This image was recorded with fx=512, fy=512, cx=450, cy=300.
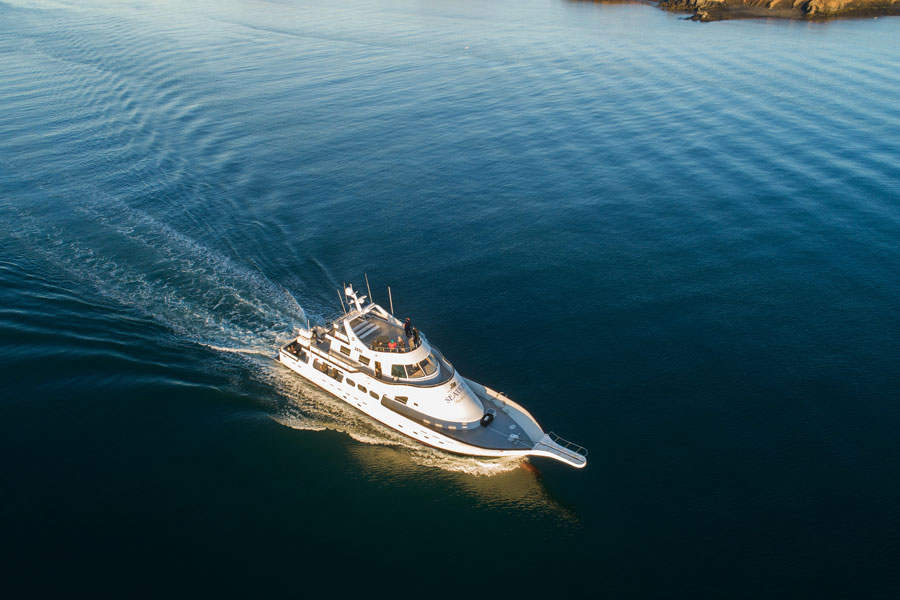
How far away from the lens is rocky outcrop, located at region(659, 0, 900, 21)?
15088 cm

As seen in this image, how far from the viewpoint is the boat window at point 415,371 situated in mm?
38531

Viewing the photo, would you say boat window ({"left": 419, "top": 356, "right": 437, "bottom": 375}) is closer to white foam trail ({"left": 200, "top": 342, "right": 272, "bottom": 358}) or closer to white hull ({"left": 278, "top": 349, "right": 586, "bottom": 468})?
white hull ({"left": 278, "top": 349, "right": 586, "bottom": 468})

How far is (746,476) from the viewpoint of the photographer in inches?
1382

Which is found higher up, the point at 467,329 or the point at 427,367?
the point at 427,367

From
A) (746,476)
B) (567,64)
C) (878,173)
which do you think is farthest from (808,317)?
(567,64)

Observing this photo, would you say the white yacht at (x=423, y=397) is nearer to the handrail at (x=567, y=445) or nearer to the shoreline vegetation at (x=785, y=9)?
the handrail at (x=567, y=445)

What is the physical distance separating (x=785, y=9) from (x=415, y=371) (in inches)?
7369

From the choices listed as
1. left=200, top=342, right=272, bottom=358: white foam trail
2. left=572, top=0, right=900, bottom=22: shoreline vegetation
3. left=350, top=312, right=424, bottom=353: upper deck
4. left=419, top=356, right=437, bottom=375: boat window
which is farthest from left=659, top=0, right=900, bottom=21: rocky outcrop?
left=200, top=342, right=272, bottom=358: white foam trail

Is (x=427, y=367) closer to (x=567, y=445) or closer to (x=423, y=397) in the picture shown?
(x=423, y=397)

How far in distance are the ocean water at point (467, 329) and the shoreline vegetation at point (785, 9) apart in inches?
2527

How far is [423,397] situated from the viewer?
1497 inches

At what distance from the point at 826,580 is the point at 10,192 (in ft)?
304

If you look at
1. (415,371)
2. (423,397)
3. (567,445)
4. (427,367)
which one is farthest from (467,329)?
(567,445)

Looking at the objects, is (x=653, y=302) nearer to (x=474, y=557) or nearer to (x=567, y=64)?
(x=474, y=557)
